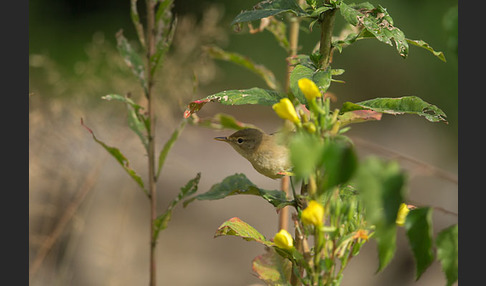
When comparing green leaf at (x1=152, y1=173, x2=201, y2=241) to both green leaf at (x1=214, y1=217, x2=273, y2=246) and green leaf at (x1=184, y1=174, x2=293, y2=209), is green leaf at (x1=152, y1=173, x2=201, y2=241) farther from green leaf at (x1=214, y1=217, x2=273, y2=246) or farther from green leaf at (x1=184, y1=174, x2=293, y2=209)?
green leaf at (x1=214, y1=217, x2=273, y2=246)

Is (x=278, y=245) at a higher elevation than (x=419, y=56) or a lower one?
lower

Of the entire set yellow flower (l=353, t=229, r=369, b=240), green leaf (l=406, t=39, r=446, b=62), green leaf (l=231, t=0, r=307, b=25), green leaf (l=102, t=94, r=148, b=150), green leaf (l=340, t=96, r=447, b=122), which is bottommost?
yellow flower (l=353, t=229, r=369, b=240)

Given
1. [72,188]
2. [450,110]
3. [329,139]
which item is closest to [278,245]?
[329,139]

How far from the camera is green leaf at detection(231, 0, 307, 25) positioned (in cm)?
71

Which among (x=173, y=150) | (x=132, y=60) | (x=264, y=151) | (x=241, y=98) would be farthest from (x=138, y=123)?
(x=173, y=150)

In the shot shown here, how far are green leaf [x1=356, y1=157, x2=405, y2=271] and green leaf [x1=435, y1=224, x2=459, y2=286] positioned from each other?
0.28 ft

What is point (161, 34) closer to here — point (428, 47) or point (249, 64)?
point (249, 64)

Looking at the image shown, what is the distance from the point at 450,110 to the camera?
95.3 inches

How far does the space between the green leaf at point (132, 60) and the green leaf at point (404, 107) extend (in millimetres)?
442

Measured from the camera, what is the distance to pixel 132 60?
102 centimetres

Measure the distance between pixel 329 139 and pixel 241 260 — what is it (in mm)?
1262

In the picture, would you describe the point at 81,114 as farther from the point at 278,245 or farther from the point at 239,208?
the point at 278,245

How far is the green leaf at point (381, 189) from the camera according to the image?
41cm

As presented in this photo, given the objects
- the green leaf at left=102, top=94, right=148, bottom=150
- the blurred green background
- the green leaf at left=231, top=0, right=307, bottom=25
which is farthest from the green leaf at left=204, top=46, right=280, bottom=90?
the green leaf at left=231, top=0, right=307, bottom=25
